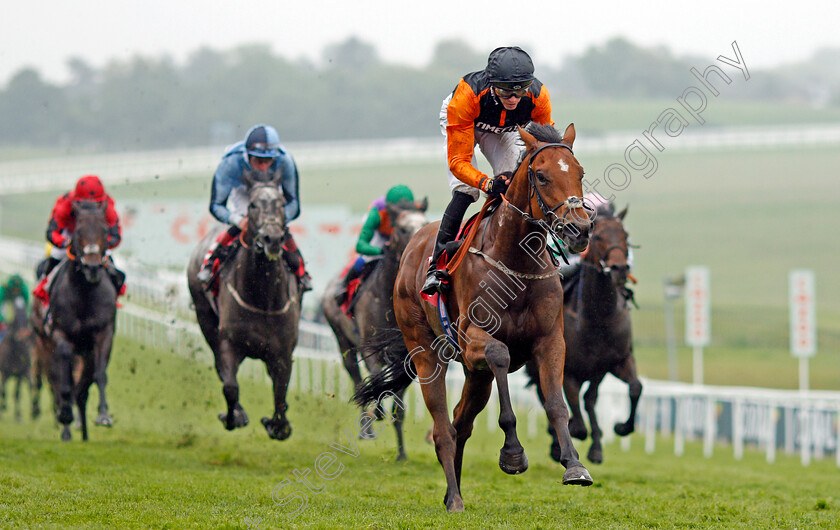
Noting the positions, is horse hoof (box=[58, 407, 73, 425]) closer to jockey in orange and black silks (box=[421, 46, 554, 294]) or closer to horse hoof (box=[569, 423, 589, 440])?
horse hoof (box=[569, 423, 589, 440])

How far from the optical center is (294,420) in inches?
581

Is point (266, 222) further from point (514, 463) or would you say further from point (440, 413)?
point (514, 463)

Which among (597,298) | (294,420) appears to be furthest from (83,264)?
(294,420)

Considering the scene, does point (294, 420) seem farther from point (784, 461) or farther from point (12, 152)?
point (12, 152)

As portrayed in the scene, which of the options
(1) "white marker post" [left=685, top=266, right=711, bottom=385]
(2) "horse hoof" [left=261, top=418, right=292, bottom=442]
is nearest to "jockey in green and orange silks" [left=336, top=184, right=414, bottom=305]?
(2) "horse hoof" [left=261, top=418, right=292, bottom=442]

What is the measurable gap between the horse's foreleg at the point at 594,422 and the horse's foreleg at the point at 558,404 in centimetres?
285

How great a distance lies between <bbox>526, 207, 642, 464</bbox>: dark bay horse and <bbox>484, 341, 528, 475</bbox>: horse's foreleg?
270 centimetres

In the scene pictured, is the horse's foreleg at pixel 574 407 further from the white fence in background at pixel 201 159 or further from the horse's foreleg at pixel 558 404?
the white fence in background at pixel 201 159

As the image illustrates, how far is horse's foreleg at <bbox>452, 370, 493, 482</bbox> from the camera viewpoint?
6137 millimetres

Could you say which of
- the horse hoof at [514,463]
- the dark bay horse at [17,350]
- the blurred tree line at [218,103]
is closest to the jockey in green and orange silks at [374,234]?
the horse hoof at [514,463]

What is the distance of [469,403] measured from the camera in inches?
246

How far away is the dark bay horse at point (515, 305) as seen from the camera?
5.13 metres

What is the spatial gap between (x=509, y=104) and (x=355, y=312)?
13.2ft

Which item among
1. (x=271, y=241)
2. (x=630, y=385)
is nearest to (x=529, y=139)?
(x=271, y=241)
